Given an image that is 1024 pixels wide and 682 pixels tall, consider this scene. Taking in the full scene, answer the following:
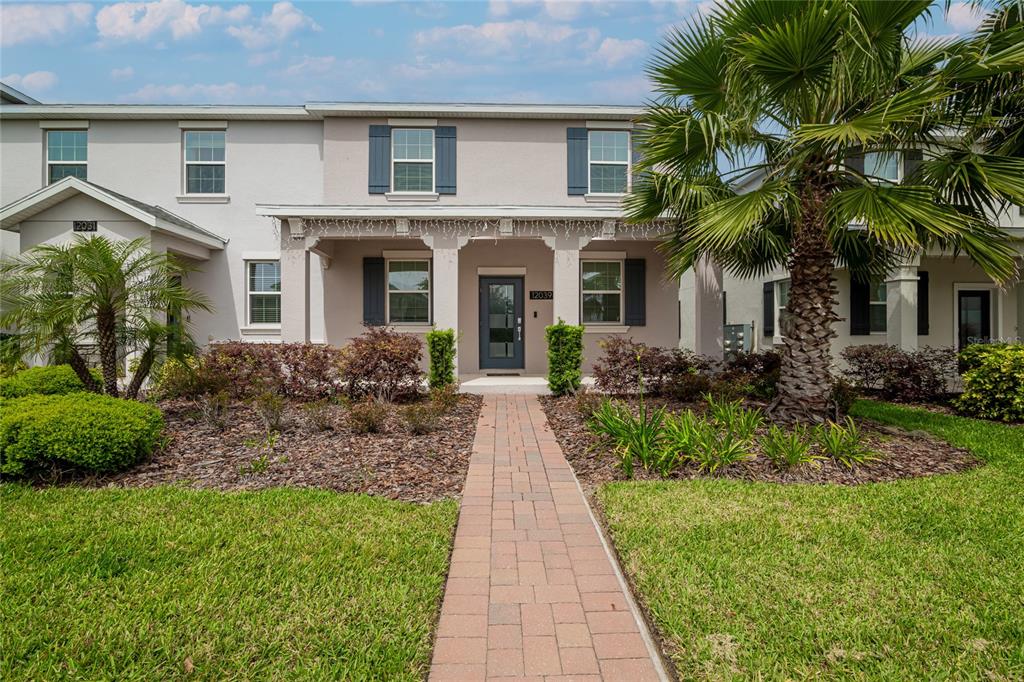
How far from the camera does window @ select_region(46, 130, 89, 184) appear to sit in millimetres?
12820

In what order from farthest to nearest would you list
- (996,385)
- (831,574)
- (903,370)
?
(903,370), (996,385), (831,574)

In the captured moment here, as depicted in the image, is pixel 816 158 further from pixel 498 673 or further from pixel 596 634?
pixel 498 673

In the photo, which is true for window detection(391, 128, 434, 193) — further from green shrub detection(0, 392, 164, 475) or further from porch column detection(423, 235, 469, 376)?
green shrub detection(0, 392, 164, 475)

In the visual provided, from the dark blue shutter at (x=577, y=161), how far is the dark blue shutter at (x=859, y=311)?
23.6ft

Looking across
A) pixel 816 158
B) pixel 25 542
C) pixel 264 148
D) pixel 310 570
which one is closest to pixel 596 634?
pixel 310 570

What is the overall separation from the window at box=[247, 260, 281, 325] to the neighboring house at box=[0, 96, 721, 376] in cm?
3

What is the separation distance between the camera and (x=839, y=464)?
17.8ft

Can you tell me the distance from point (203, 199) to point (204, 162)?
2.98 feet

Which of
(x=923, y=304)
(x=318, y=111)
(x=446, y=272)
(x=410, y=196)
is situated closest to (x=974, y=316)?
(x=923, y=304)

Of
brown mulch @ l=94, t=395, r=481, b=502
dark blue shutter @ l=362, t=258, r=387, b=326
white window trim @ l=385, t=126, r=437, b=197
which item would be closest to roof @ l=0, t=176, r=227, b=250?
dark blue shutter @ l=362, t=258, r=387, b=326

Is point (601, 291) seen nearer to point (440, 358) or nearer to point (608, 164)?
point (608, 164)

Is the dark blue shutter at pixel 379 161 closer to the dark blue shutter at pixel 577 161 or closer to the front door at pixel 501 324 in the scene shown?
the front door at pixel 501 324

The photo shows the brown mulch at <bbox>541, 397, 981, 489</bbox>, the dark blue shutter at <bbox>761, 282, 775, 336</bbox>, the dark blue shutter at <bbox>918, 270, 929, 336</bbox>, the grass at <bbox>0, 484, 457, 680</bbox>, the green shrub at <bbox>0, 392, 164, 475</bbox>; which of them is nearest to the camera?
the grass at <bbox>0, 484, 457, 680</bbox>

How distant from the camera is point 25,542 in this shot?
11.7ft
